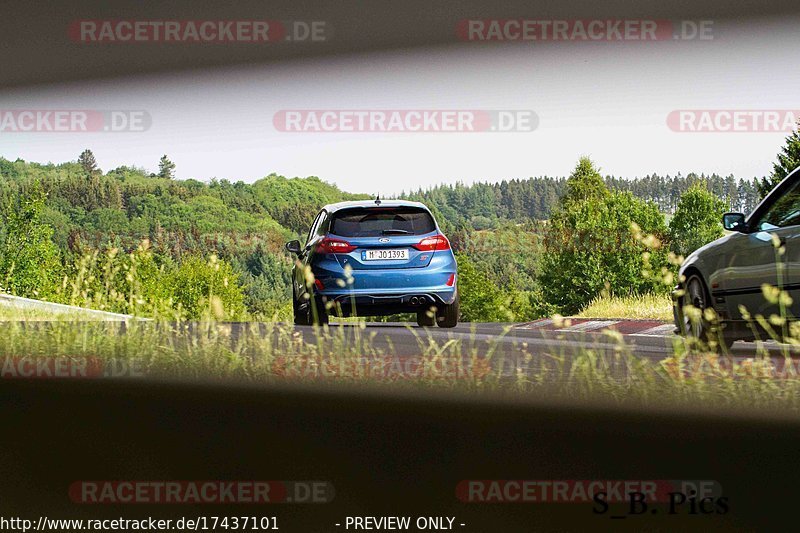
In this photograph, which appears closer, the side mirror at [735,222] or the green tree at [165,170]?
the side mirror at [735,222]

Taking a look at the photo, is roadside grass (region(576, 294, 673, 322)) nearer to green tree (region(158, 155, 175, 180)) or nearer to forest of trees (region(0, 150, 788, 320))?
forest of trees (region(0, 150, 788, 320))

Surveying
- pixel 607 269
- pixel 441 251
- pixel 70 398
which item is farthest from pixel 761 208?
pixel 607 269

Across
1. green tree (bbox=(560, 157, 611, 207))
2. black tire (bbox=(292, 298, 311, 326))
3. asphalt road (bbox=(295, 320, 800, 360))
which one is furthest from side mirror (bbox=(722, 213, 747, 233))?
green tree (bbox=(560, 157, 611, 207))

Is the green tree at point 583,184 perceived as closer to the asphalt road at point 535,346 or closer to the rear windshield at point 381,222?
the asphalt road at point 535,346

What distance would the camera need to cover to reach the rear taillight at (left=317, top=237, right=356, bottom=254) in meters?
11.3

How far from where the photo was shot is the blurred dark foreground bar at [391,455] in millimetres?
4535

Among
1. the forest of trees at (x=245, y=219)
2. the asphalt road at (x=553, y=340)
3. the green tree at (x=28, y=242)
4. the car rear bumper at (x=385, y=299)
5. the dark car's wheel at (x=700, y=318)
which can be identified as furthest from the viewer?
the forest of trees at (x=245, y=219)

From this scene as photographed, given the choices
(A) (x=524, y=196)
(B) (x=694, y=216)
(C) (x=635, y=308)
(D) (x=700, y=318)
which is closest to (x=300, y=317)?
(D) (x=700, y=318)

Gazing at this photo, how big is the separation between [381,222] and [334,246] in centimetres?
58

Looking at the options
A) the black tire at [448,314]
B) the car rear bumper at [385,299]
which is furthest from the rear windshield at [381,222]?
the black tire at [448,314]

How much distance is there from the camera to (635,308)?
1825cm

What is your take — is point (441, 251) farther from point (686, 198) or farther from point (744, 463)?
point (686, 198)

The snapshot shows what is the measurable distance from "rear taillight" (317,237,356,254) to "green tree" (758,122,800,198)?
54.6 metres

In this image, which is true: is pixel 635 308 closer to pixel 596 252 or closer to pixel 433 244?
pixel 433 244
